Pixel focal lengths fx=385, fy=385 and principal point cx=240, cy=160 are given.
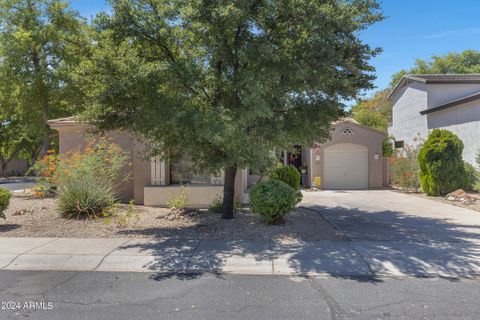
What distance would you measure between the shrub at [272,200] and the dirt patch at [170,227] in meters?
0.27

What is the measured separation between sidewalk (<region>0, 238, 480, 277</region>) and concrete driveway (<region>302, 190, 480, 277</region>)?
2cm

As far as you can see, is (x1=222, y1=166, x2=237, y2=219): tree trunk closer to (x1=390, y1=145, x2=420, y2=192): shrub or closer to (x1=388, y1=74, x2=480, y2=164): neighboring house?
(x1=390, y1=145, x2=420, y2=192): shrub

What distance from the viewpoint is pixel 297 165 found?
23.0m

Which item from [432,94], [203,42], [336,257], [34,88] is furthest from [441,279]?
[432,94]

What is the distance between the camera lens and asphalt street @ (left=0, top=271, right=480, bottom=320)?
445 centimetres

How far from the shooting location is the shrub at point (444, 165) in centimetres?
1547

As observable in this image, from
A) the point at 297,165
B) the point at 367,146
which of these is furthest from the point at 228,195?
the point at 297,165

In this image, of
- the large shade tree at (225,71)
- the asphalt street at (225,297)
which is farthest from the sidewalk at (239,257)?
the large shade tree at (225,71)

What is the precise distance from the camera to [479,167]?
15.5 m

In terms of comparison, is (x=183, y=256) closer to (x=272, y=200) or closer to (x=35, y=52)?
(x=272, y=200)

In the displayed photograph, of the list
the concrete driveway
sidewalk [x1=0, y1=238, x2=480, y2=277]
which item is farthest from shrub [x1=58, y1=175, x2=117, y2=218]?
the concrete driveway

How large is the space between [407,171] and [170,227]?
1313 centimetres

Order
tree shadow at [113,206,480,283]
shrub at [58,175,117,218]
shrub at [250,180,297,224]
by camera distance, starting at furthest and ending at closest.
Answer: shrub at [58,175,117,218] < shrub at [250,180,297,224] < tree shadow at [113,206,480,283]

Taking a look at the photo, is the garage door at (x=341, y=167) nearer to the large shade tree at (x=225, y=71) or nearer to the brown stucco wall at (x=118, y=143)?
the brown stucco wall at (x=118, y=143)
